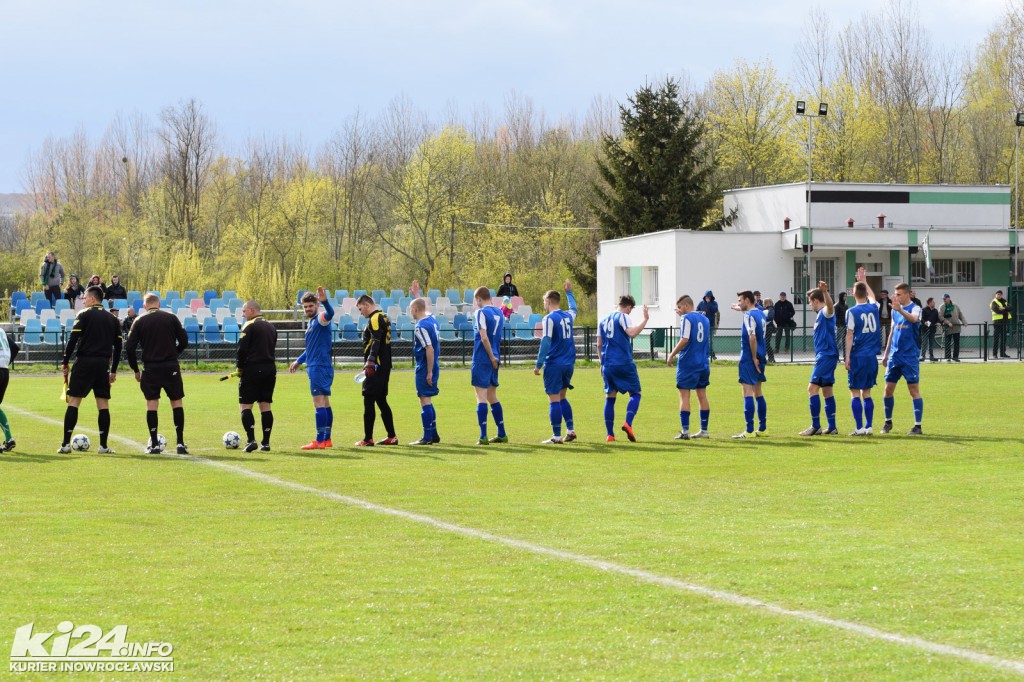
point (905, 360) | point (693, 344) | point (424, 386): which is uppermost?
point (693, 344)

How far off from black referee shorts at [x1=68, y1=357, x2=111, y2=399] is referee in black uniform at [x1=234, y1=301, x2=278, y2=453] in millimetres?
1687

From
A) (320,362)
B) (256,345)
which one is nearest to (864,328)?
(320,362)

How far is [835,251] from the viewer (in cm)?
4750

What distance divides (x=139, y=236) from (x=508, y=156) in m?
23.1

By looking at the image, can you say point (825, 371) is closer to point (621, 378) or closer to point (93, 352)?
point (621, 378)

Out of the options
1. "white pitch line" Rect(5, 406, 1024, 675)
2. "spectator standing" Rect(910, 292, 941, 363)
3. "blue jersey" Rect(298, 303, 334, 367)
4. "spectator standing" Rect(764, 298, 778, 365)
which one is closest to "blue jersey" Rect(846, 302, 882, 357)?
"blue jersey" Rect(298, 303, 334, 367)

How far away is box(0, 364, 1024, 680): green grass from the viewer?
6.15m

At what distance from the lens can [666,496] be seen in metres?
11.8

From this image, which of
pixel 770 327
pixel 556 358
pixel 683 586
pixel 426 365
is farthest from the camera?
pixel 770 327

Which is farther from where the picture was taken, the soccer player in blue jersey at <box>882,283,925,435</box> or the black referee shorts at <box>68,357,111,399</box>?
the soccer player in blue jersey at <box>882,283,925,435</box>

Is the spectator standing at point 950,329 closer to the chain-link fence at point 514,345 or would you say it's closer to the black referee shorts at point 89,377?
the chain-link fence at point 514,345

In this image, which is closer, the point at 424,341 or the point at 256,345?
the point at 256,345

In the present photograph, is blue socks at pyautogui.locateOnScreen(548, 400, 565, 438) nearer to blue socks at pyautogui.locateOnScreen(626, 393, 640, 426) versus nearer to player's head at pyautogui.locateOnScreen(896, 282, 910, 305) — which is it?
blue socks at pyautogui.locateOnScreen(626, 393, 640, 426)

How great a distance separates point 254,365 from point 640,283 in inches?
1354
